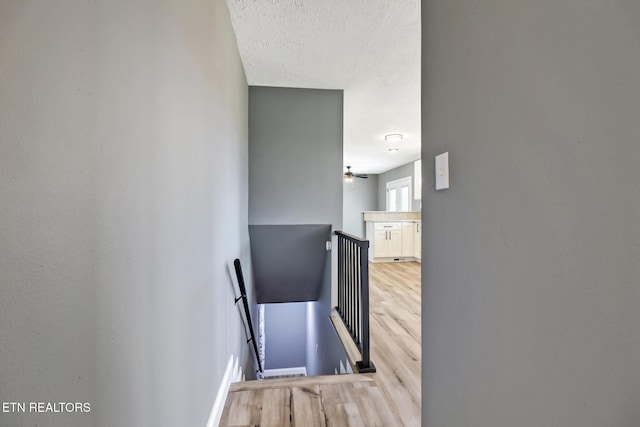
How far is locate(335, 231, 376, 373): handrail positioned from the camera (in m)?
2.14

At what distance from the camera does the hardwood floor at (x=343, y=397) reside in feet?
5.25

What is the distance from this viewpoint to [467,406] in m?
0.80

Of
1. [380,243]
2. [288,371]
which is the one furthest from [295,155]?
[288,371]

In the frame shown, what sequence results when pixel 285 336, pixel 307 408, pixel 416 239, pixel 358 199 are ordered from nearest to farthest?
pixel 307 408 → pixel 285 336 → pixel 416 239 → pixel 358 199

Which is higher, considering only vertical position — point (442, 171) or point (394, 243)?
point (442, 171)

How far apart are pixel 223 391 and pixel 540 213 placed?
6.39 feet

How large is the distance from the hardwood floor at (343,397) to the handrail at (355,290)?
162mm

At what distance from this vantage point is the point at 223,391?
5.78 ft

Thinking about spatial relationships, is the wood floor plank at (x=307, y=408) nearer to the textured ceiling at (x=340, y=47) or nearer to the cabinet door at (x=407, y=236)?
the textured ceiling at (x=340, y=47)

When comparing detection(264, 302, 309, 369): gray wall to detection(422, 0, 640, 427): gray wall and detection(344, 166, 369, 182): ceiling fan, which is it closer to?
detection(344, 166, 369, 182): ceiling fan

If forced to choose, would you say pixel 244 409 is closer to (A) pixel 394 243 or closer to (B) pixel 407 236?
(A) pixel 394 243

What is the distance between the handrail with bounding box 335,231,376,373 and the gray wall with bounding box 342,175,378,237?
259 inches

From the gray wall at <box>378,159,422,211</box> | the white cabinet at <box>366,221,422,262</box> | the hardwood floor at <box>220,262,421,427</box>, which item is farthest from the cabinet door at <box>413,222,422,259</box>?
the hardwood floor at <box>220,262,421,427</box>

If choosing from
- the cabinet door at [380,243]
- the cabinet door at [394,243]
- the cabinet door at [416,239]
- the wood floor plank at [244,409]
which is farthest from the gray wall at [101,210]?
the cabinet door at [416,239]
